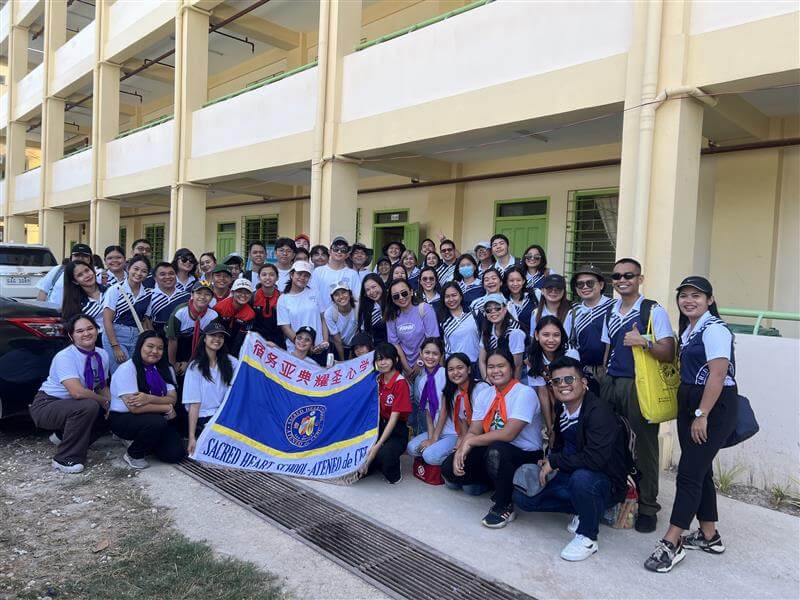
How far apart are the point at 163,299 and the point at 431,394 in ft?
8.94

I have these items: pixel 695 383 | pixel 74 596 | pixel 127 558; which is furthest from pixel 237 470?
pixel 695 383

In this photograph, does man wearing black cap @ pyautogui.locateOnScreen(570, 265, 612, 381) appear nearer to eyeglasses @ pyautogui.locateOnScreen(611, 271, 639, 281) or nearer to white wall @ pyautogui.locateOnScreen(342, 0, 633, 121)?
eyeglasses @ pyautogui.locateOnScreen(611, 271, 639, 281)

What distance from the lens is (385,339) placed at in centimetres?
534

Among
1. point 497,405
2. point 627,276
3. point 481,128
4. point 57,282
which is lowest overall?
point 497,405

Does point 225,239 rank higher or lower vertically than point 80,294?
higher

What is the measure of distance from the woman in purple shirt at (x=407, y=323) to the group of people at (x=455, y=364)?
17mm

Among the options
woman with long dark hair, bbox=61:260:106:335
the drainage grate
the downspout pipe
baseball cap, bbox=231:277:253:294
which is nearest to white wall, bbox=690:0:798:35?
baseball cap, bbox=231:277:253:294

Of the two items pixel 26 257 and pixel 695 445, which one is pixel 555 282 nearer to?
pixel 695 445

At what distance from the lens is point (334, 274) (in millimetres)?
5973

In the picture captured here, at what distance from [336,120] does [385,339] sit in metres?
3.88

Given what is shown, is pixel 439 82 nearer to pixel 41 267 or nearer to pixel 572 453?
pixel 572 453

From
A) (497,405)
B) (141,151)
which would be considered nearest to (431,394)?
(497,405)

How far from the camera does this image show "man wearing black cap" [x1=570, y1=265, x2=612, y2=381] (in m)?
3.97

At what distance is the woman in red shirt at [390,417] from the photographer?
4.34 m
